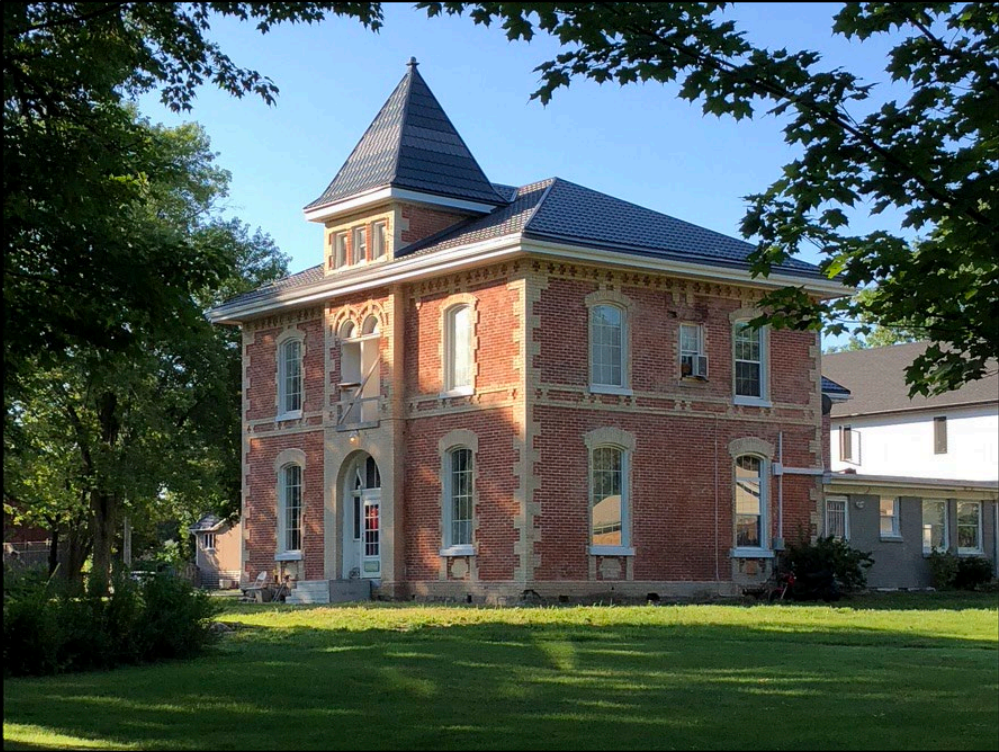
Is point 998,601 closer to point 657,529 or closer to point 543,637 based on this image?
point 657,529

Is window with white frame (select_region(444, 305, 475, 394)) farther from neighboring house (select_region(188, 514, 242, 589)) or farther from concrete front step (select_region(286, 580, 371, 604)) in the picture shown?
neighboring house (select_region(188, 514, 242, 589))

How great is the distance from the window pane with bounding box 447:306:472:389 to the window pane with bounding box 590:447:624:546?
3.23m

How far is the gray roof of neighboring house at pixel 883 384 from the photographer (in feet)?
180

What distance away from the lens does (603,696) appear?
14.0m

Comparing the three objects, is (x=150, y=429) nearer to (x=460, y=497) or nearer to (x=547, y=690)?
(x=460, y=497)

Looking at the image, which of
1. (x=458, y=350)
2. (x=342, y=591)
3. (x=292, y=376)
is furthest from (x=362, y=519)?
(x=458, y=350)

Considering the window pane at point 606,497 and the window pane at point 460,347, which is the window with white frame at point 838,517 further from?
the window pane at point 460,347

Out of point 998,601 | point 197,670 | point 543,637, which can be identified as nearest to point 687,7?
point 197,670

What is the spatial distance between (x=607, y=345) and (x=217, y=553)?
110 ft

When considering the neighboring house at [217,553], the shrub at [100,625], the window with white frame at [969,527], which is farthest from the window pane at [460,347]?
the neighboring house at [217,553]

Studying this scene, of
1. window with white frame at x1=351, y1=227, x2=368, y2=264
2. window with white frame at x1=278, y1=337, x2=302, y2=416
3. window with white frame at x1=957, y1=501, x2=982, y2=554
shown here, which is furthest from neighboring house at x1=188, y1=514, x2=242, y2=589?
window with white frame at x1=957, y1=501, x2=982, y2=554

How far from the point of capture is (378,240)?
34688 millimetres

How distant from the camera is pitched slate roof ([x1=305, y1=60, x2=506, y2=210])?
34.5 meters

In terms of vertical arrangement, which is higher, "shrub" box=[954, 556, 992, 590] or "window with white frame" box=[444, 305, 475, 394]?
"window with white frame" box=[444, 305, 475, 394]
